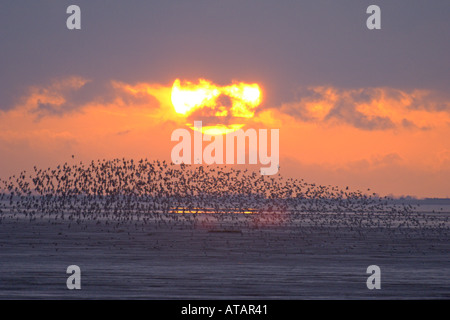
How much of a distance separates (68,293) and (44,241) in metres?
26.9

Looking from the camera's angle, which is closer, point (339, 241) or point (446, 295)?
Result: point (446, 295)

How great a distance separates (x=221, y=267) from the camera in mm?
36531

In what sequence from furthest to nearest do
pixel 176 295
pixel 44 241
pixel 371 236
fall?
pixel 371 236
pixel 44 241
pixel 176 295

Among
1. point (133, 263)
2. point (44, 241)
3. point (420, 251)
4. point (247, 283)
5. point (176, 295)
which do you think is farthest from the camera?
point (44, 241)

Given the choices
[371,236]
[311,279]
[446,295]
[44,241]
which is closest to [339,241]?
[371,236]

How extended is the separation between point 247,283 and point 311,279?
3063 millimetres

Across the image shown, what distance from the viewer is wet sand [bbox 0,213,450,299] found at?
92.5ft

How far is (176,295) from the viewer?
27203 mm

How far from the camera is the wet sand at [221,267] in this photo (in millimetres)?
28188
